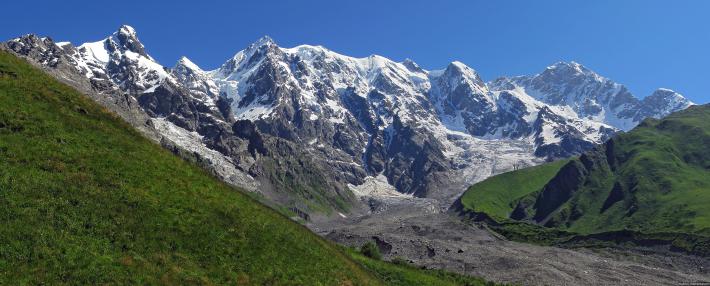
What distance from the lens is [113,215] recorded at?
44344 mm

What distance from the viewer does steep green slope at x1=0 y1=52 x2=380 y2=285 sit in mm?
38938

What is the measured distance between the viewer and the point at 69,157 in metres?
49.0

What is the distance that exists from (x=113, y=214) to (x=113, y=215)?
0.09 m

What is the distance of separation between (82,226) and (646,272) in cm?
19234

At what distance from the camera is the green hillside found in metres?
38.9

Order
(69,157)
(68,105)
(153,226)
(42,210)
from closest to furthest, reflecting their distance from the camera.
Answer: (42,210), (153,226), (69,157), (68,105)

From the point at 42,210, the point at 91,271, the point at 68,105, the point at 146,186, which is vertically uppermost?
the point at 68,105

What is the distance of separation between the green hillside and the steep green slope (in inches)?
3.4

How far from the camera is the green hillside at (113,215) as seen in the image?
128ft

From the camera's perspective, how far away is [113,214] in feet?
146

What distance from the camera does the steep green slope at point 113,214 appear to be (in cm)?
3894

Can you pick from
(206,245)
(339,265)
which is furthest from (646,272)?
(206,245)

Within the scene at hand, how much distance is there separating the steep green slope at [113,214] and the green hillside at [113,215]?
0.29 ft

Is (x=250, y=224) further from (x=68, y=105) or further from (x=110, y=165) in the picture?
(x=68, y=105)
